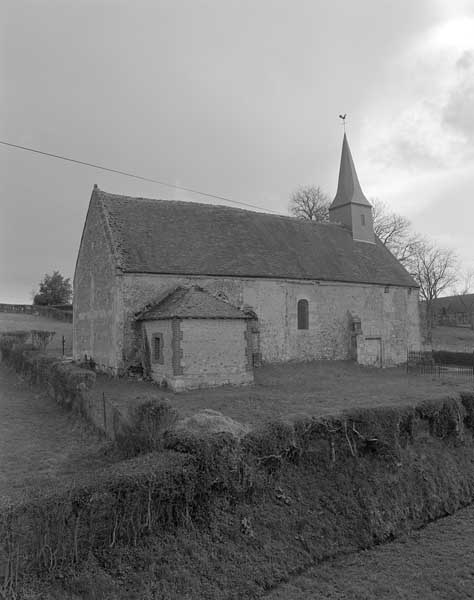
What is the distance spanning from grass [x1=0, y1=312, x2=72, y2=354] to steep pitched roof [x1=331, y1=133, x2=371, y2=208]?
75.5 ft

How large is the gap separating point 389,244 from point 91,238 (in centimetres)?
3576

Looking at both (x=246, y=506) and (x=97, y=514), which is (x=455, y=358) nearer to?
(x=246, y=506)

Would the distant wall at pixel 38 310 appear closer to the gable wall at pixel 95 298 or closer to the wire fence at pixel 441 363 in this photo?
the gable wall at pixel 95 298

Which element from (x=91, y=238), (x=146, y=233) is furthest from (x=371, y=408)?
(x=91, y=238)

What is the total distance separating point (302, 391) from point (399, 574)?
36.3 ft

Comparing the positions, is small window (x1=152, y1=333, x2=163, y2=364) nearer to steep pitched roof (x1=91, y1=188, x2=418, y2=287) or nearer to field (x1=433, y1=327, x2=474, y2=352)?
steep pitched roof (x1=91, y1=188, x2=418, y2=287)

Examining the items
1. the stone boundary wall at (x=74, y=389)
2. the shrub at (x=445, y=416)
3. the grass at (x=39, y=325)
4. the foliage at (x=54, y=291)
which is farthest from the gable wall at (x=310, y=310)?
the foliage at (x=54, y=291)

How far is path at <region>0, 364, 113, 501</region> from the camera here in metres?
8.68

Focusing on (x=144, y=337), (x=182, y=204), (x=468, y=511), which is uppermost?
(x=182, y=204)

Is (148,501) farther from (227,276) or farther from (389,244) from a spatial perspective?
(389,244)

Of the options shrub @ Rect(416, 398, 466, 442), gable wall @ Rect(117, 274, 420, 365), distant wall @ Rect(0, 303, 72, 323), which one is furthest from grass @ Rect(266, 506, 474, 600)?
distant wall @ Rect(0, 303, 72, 323)

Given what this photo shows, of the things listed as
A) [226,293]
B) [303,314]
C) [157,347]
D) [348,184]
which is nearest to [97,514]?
[157,347]

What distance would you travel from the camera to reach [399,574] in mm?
6934

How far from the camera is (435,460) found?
33.0ft
